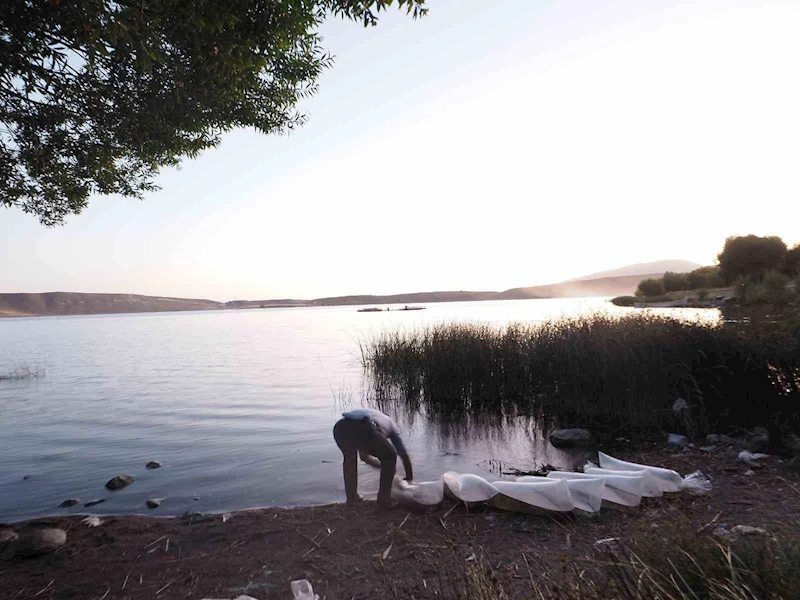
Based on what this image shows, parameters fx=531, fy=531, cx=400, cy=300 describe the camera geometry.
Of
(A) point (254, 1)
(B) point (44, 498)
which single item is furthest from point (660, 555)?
(B) point (44, 498)

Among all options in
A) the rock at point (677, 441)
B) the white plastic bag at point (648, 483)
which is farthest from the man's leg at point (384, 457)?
the rock at point (677, 441)

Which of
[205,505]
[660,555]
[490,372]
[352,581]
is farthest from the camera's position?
[490,372]

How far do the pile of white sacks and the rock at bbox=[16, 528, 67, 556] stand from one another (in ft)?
10.8

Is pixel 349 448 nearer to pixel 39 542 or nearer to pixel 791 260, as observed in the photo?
pixel 39 542

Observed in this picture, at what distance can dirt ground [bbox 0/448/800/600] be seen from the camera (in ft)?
12.8

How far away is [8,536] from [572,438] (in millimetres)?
7560

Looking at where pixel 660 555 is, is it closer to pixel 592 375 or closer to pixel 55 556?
pixel 55 556

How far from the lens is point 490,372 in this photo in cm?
1224

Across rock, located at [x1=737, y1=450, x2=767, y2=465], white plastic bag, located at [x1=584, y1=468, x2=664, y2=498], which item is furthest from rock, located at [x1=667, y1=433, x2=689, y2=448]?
white plastic bag, located at [x1=584, y1=468, x2=664, y2=498]

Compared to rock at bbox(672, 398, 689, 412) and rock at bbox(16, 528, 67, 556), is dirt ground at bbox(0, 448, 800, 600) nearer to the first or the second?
rock at bbox(16, 528, 67, 556)

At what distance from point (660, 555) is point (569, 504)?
2468 millimetres

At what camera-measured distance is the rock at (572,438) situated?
28.3 ft

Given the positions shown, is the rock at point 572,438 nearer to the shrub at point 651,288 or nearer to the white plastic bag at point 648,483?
the white plastic bag at point 648,483

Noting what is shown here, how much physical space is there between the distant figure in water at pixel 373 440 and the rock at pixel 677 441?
4.48 m
